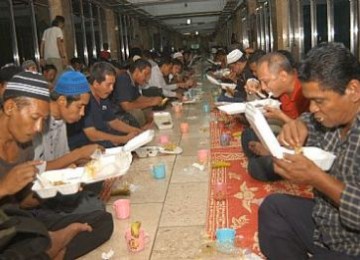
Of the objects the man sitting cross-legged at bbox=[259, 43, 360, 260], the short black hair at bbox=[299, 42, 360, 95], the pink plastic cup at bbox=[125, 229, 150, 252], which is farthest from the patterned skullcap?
the short black hair at bbox=[299, 42, 360, 95]

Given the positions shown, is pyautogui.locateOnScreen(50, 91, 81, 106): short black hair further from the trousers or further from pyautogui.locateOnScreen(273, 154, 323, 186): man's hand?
pyautogui.locateOnScreen(273, 154, 323, 186): man's hand

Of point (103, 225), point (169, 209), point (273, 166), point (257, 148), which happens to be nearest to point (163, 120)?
point (257, 148)

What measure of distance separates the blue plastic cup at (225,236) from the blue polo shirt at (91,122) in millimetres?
1744

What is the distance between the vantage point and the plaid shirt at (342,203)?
1.69 m

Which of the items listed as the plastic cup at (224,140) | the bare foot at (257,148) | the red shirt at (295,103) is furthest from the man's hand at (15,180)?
the plastic cup at (224,140)

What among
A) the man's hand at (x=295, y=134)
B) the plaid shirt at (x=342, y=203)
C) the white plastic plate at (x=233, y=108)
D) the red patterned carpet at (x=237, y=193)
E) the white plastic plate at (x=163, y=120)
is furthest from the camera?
the white plastic plate at (x=163, y=120)

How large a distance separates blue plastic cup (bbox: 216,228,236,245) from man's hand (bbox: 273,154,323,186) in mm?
1043

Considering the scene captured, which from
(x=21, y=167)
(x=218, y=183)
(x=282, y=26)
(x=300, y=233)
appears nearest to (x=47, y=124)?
(x=21, y=167)

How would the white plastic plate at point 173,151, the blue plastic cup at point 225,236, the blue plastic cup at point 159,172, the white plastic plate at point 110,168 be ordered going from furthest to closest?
1. the white plastic plate at point 173,151
2. the blue plastic cup at point 159,172
3. the blue plastic cup at point 225,236
4. the white plastic plate at point 110,168

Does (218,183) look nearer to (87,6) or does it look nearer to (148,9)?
(87,6)

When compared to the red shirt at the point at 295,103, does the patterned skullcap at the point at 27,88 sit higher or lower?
higher

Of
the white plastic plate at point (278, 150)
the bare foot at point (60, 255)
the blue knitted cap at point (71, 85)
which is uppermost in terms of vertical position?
the blue knitted cap at point (71, 85)

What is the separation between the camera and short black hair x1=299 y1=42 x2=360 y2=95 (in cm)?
180

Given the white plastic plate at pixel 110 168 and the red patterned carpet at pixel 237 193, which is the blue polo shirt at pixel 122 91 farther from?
the white plastic plate at pixel 110 168
